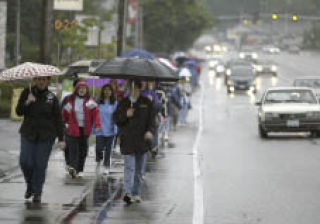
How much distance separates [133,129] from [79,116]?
304 centimetres

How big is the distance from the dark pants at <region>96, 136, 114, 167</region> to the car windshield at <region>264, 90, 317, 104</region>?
11807 millimetres

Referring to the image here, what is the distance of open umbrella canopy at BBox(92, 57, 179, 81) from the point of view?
581 inches

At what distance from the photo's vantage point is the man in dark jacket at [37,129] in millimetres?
13945

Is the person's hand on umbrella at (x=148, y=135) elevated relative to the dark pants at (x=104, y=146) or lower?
elevated

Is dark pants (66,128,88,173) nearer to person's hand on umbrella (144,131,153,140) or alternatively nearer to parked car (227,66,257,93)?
person's hand on umbrella (144,131,153,140)

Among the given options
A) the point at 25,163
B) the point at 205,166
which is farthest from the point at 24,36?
the point at 25,163

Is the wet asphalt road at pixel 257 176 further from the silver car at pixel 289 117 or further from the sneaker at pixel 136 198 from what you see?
the sneaker at pixel 136 198

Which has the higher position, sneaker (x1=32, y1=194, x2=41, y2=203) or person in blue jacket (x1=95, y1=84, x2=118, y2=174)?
person in blue jacket (x1=95, y1=84, x2=118, y2=174)

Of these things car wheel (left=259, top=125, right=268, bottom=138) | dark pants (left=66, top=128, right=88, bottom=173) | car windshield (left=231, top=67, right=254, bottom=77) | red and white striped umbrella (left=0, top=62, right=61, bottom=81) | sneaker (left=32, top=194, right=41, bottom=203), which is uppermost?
red and white striped umbrella (left=0, top=62, right=61, bottom=81)

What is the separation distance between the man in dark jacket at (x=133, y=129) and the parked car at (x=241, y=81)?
48.0m

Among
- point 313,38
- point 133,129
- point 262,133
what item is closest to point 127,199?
point 133,129

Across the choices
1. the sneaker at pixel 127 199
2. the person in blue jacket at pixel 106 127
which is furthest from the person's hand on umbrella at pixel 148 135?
the person in blue jacket at pixel 106 127

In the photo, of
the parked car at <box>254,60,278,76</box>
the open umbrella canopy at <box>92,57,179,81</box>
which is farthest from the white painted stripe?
the parked car at <box>254,60,278,76</box>

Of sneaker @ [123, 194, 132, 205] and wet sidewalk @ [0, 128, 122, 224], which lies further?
sneaker @ [123, 194, 132, 205]
